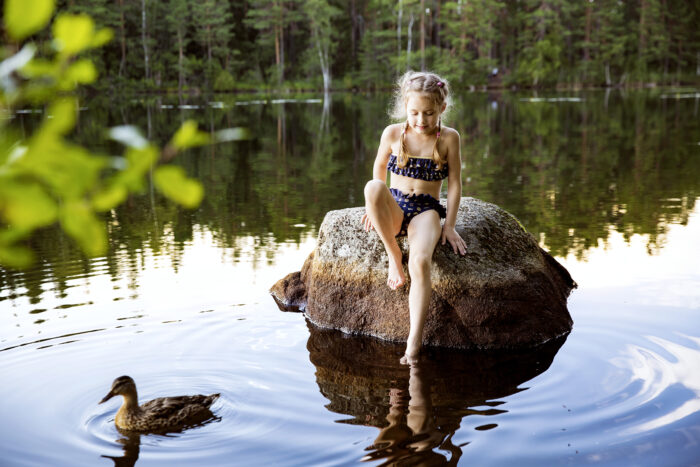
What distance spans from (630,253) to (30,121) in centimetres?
2456

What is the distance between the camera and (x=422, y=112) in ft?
16.6

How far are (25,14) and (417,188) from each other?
4.47 meters

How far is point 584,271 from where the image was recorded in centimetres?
692

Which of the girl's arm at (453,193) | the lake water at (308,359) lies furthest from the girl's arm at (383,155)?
the lake water at (308,359)

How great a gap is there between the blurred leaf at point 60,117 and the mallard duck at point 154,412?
3205mm

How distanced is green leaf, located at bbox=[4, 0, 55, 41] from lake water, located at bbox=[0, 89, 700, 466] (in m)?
3.05

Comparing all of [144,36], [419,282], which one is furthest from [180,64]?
[419,282]

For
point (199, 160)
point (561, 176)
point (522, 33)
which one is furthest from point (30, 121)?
point (522, 33)

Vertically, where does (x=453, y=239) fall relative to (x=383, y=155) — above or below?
below

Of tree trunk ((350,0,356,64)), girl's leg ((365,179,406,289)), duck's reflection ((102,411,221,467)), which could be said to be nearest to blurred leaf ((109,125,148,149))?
duck's reflection ((102,411,221,467))

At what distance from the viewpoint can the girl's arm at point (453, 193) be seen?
5.21 metres

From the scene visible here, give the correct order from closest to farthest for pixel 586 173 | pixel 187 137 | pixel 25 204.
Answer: pixel 25 204, pixel 187 137, pixel 586 173

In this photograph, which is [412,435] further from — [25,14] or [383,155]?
[25,14]

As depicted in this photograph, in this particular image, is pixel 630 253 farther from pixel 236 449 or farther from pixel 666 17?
pixel 666 17
